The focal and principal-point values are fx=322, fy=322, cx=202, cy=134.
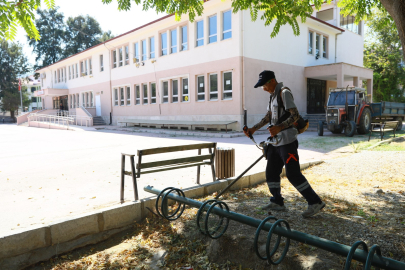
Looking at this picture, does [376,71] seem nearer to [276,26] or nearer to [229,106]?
[229,106]

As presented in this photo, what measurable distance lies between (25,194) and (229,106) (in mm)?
15103

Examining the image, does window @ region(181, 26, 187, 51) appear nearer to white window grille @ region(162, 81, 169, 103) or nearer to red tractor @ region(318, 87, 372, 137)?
white window grille @ region(162, 81, 169, 103)

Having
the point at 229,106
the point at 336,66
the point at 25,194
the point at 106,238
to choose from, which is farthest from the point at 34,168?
the point at 336,66

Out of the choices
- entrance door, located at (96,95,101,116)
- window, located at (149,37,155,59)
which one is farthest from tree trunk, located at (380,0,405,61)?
entrance door, located at (96,95,101,116)

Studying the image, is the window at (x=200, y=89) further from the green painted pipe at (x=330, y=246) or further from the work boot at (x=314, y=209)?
the green painted pipe at (x=330, y=246)

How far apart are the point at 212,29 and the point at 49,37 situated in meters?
45.2

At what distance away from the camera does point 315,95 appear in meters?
25.5

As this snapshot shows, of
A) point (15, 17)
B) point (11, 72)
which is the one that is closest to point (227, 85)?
point (15, 17)

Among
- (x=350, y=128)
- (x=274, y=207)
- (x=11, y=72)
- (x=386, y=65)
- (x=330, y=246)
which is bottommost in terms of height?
(x=274, y=207)

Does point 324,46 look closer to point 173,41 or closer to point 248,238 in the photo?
point 173,41

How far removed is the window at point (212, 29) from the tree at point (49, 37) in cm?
4393

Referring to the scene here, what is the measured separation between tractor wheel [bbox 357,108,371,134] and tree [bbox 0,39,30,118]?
187 ft

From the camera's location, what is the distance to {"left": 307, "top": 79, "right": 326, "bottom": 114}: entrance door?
2481 centimetres

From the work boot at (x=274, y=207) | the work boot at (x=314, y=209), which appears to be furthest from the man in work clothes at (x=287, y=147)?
the work boot at (x=274, y=207)
